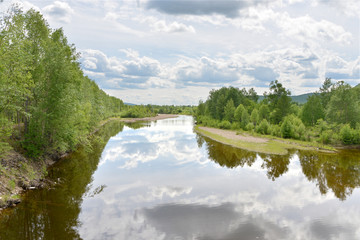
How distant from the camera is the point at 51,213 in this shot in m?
16.4

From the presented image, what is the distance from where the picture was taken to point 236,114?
3105 inches

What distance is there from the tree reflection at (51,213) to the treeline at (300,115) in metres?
48.1

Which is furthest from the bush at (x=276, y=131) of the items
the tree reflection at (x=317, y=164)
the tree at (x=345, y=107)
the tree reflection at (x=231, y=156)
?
the tree reflection at (x=231, y=156)

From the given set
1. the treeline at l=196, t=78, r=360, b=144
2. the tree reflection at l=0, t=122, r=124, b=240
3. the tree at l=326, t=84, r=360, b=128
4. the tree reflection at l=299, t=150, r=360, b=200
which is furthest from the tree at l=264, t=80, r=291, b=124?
the tree reflection at l=0, t=122, r=124, b=240

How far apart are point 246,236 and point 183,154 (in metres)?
25.3

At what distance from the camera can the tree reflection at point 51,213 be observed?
13.9 metres

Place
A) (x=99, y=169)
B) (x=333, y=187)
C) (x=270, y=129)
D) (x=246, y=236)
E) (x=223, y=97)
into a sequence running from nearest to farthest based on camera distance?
(x=246, y=236)
(x=333, y=187)
(x=99, y=169)
(x=270, y=129)
(x=223, y=97)

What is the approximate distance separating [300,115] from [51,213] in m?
71.1

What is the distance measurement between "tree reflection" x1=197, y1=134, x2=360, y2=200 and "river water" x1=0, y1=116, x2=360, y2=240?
0.14 m

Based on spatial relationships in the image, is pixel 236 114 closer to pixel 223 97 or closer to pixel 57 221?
pixel 223 97

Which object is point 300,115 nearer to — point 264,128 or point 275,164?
point 264,128

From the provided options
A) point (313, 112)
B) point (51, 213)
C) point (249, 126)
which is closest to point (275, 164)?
point (51, 213)

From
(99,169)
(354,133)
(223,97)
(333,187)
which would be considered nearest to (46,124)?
(99,169)

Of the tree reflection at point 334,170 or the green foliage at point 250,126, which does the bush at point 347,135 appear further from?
the green foliage at point 250,126
